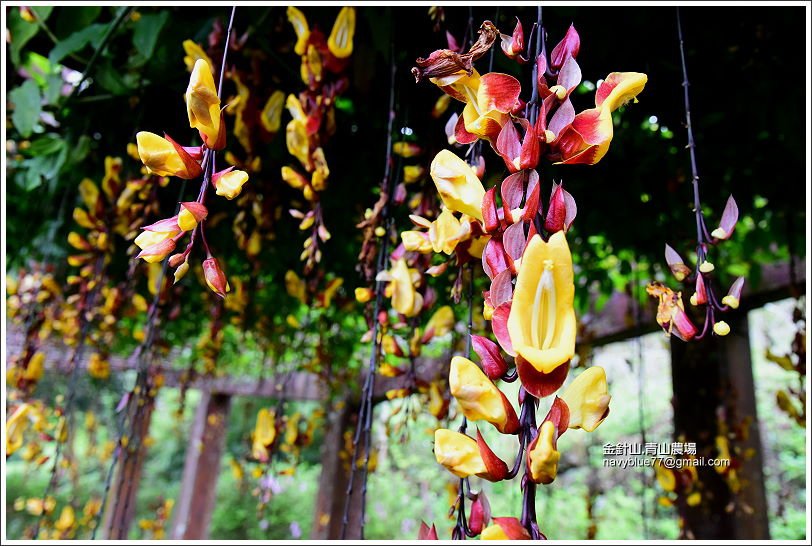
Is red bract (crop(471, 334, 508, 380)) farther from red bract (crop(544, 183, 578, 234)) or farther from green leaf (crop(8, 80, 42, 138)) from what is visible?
green leaf (crop(8, 80, 42, 138))

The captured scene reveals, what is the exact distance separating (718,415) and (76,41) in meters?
1.75

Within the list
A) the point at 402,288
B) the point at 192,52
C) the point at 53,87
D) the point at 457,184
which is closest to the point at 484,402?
the point at 457,184

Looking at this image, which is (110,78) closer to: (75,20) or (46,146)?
(75,20)

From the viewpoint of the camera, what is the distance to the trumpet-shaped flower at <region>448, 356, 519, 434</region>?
0.29 metres

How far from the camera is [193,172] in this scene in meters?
0.36

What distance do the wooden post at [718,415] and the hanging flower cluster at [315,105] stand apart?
1.31 meters

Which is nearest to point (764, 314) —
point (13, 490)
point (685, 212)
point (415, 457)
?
point (415, 457)

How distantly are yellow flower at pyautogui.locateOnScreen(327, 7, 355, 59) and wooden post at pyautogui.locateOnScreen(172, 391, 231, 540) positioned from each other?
12.2 feet

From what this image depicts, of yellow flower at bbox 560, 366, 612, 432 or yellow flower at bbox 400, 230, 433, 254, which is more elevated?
yellow flower at bbox 400, 230, 433, 254

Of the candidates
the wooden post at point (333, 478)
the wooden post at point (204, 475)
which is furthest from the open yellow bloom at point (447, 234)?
the wooden post at point (204, 475)

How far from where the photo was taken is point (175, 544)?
485mm

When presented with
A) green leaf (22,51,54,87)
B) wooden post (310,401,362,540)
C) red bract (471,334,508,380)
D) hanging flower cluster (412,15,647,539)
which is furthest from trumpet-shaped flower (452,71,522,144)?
wooden post (310,401,362,540)

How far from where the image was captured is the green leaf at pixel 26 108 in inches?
34.9

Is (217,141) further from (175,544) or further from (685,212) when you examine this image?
(685,212)
